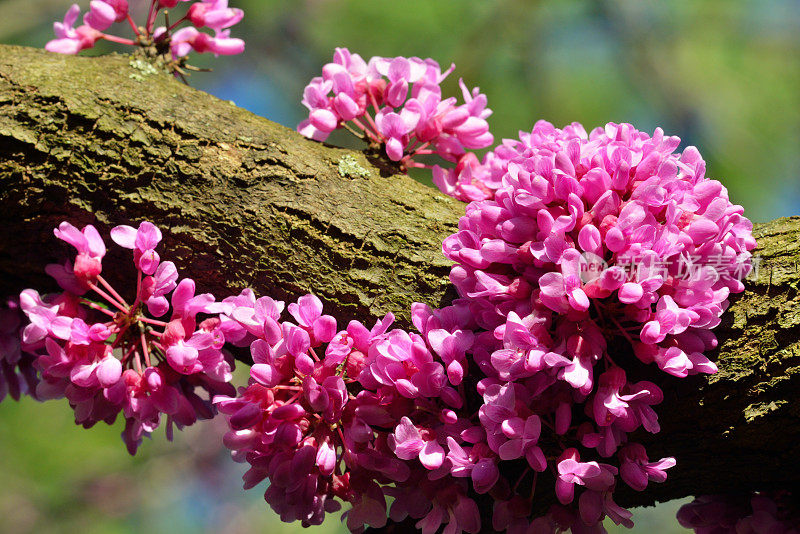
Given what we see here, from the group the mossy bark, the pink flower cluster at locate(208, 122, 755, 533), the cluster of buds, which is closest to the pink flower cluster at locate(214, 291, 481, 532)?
the pink flower cluster at locate(208, 122, 755, 533)

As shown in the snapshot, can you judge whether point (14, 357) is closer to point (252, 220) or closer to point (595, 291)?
point (252, 220)

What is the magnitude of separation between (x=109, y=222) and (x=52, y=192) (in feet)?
0.38

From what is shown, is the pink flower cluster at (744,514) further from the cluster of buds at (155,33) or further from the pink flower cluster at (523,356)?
the cluster of buds at (155,33)

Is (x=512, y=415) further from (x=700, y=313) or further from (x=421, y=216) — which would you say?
(x=421, y=216)

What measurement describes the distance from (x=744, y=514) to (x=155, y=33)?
5.50ft

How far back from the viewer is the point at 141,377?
3.92ft

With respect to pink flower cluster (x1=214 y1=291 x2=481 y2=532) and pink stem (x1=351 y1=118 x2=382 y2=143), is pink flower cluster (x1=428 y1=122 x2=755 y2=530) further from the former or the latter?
pink stem (x1=351 y1=118 x2=382 y2=143)

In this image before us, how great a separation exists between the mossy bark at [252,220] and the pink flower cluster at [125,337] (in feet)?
0.23

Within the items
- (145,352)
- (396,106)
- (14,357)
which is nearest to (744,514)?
(396,106)

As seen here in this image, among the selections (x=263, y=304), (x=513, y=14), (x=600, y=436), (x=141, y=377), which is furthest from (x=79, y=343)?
(x=513, y=14)

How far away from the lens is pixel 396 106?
4.71ft

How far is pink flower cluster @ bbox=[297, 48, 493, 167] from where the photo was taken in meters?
1.39

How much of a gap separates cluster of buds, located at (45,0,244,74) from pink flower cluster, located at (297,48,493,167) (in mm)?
326

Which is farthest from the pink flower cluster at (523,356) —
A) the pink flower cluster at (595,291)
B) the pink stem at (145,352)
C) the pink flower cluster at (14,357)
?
the pink flower cluster at (14,357)
